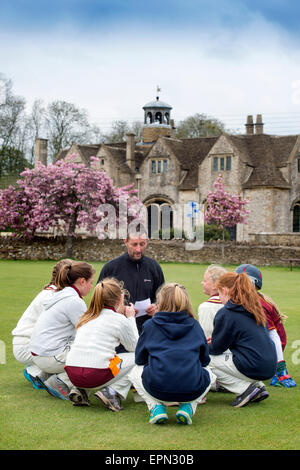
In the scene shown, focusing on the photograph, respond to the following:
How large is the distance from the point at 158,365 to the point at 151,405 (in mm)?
449

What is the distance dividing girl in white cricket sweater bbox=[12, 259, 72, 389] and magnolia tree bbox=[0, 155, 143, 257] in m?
32.4

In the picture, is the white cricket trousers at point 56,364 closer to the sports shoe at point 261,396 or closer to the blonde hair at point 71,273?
the blonde hair at point 71,273

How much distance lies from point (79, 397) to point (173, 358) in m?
1.26

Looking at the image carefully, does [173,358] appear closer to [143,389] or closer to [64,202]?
[143,389]

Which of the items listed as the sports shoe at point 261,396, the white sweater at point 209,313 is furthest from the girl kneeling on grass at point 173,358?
the white sweater at point 209,313

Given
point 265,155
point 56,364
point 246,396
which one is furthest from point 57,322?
point 265,155

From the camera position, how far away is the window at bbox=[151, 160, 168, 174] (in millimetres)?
52938

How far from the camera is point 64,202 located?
135 feet

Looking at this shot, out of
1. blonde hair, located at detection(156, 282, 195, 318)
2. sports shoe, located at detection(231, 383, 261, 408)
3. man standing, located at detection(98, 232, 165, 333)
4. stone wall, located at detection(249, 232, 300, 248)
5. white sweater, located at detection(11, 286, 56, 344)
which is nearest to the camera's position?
blonde hair, located at detection(156, 282, 195, 318)

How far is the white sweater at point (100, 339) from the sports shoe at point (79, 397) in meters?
0.36

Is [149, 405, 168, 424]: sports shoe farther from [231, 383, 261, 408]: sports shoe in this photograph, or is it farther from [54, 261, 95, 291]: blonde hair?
[54, 261, 95, 291]: blonde hair

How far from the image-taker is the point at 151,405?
605cm

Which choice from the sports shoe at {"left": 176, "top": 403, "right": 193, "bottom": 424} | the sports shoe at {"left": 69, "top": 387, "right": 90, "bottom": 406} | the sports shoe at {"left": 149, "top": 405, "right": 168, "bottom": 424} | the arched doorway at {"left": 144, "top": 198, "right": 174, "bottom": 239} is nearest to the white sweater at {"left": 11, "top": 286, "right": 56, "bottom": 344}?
the sports shoe at {"left": 69, "top": 387, "right": 90, "bottom": 406}
